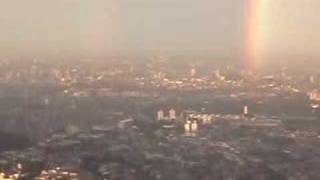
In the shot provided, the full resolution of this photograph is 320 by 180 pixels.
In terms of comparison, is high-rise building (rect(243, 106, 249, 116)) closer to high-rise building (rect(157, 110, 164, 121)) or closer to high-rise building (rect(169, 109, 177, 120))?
high-rise building (rect(169, 109, 177, 120))

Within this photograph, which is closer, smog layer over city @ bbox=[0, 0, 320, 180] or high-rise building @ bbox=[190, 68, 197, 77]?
smog layer over city @ bbox=[0, 0, 320, 180]

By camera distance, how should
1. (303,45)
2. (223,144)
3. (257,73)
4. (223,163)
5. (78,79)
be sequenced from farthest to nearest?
(303,45), (257,73), (78,79), (223,144), (223,163)

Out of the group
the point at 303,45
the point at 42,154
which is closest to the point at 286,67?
the point at 42,154

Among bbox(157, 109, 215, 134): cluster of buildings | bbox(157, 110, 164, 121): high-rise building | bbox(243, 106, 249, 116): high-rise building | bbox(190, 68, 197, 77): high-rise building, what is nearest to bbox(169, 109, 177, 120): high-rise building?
bbox(157, 109, 215, 134): cluster of buildings

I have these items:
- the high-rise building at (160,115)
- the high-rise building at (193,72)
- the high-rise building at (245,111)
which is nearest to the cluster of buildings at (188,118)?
the high-rise building at (160,115)

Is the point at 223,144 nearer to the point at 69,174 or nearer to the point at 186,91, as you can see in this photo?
the point at 69,174

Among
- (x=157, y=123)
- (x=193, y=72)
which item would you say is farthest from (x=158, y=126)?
(x=193, y=72)

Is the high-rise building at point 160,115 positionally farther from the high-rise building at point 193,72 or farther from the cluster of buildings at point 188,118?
the high-rise building at point 193,72

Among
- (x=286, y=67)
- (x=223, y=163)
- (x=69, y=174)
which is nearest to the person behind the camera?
(x=69, y=174)
